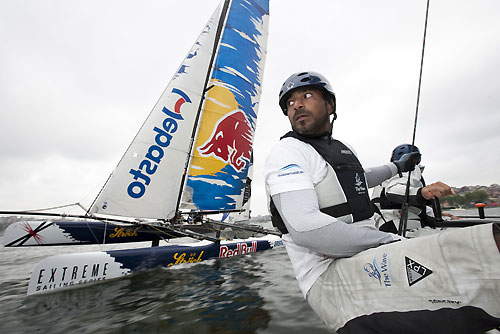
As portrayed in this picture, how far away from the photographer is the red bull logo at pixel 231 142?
25.4ft

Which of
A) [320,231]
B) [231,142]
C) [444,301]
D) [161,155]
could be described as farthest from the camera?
[231,142]

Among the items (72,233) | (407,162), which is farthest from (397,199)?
(72,233)

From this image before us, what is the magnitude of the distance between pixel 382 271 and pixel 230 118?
25.4 ft

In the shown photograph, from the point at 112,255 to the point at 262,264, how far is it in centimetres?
370

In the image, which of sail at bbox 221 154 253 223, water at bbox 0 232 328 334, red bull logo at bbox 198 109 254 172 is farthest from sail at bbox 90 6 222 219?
sail at bbox 221 154 253 223

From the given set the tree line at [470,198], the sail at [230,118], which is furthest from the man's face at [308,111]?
the tree line at [470,198]

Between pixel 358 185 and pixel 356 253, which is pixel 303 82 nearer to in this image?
pixel 358 185

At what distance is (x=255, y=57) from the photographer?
941 centimetres

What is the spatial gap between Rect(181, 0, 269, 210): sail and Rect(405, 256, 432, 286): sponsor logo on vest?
266 inches

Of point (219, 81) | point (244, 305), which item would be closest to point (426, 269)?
point (244, 305)

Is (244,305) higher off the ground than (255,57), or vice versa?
(255,57)

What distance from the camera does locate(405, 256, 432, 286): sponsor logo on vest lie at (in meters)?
0.88

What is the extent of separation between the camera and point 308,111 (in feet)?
6.08

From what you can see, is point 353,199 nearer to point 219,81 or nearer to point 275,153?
point 275,153
